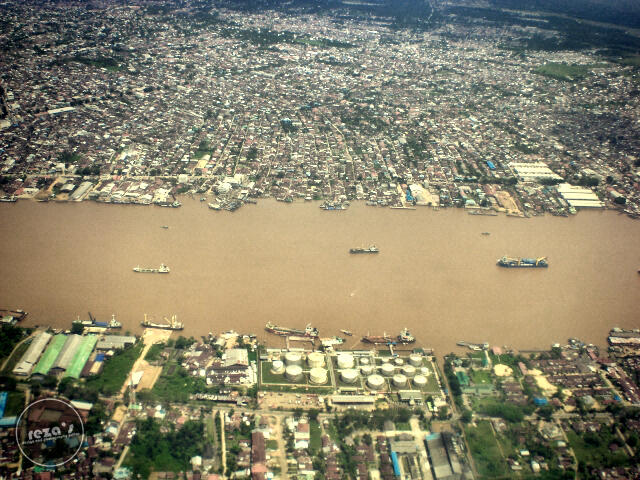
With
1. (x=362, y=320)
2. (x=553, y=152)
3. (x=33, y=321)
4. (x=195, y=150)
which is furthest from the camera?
(x=553, y=152)

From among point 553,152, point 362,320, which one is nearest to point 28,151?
point 362,320

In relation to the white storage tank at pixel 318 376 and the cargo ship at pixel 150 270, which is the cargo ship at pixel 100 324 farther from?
the white storage tank at pixel 318 376

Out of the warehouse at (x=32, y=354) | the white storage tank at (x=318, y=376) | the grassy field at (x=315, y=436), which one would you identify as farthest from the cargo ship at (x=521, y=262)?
the warehouse at (x=32, y=354)

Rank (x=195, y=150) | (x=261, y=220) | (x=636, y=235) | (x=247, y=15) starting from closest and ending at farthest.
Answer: (x=261, y=220)
(x=636, y=235)
(x=195, y=150)
(x=247, y=15)

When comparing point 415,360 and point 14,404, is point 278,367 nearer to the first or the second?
point 415,360

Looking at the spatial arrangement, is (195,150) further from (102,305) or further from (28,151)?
(102,305)

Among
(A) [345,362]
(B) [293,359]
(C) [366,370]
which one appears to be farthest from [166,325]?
(C) [366,370]

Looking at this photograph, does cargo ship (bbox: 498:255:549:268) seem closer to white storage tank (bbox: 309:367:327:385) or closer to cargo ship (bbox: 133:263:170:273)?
white storage tank (bbox: 309:367:327:385)
